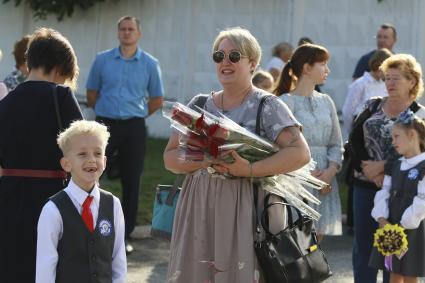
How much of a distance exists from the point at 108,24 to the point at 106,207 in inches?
434

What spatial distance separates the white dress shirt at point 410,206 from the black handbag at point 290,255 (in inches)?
74.4

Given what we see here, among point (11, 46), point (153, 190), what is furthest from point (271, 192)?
point (11, 46)

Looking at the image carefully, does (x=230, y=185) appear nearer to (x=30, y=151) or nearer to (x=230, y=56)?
(x=230, y=56)

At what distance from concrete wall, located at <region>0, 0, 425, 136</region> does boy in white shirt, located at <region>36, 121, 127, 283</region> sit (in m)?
9.44

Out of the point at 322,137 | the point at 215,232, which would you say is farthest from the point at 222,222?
the point at 322,137

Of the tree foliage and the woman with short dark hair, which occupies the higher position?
the tree foliage

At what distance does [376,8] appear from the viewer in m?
14.4

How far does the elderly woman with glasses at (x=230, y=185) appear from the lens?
218 inches

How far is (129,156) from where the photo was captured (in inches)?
413

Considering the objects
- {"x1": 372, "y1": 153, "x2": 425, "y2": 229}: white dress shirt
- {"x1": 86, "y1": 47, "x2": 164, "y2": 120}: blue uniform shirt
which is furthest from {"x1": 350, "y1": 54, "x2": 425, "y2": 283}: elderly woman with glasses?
{"x1": 86, "y1": 47, "x2": 164, "y2": 120}: blue uniform shirt

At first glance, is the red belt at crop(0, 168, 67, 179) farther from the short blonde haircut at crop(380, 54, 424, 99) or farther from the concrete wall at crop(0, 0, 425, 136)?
the concrete wall at crop(0, 0, 425, 136)

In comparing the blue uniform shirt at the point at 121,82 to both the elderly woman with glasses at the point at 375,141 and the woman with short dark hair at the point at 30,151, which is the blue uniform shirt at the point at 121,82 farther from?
the woman with short dark hair at the point at 30,151

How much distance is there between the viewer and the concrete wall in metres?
Result: 14.4

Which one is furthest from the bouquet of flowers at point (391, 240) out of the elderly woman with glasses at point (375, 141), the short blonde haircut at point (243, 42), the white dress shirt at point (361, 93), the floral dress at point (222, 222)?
the white dress shirt at point (361, 93)
